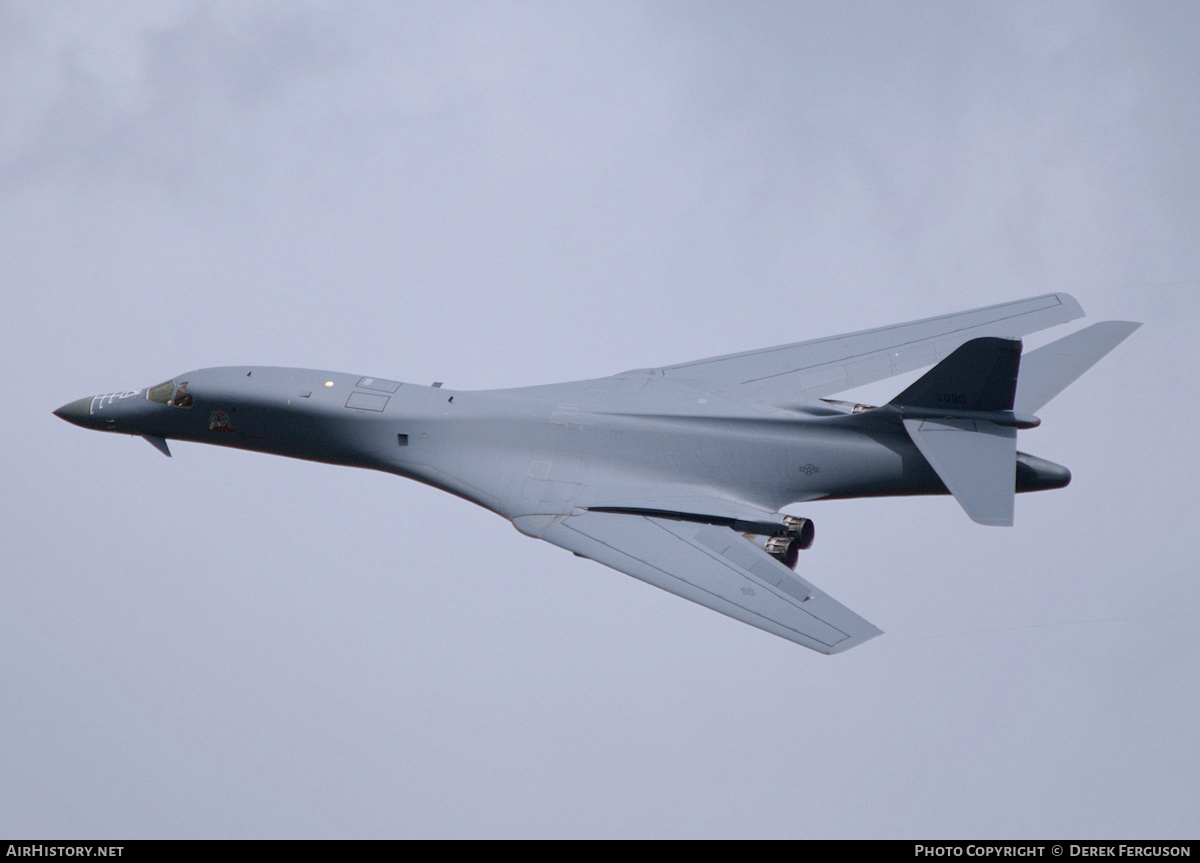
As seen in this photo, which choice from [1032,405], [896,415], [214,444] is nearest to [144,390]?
[214,444]

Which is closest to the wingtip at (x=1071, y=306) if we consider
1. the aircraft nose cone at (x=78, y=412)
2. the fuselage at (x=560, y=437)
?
the fuselage at (x=560, y=437)

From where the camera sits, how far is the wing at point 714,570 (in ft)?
59.9

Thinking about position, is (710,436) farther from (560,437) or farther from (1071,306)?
(1071,306)

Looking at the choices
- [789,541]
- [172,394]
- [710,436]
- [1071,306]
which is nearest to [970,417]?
[789,541]

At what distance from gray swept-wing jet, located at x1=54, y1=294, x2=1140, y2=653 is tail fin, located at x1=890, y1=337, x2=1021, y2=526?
0.9 inches

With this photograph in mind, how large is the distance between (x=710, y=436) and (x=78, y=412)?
32.5 ft

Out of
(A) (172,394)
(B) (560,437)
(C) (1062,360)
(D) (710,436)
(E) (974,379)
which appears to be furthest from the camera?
(A) (172,394)

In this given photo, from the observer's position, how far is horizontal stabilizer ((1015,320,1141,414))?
21.1 m

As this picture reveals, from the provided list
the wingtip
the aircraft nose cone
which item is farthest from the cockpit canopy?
the wingtip

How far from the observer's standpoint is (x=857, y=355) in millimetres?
23062

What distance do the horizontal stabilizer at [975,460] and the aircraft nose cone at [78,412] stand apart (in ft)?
40.7

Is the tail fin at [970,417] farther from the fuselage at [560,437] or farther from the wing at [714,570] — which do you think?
the wing at [714,570]

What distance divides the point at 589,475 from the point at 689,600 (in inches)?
107

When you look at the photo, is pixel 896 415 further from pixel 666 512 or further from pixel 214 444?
pixel 214 444
